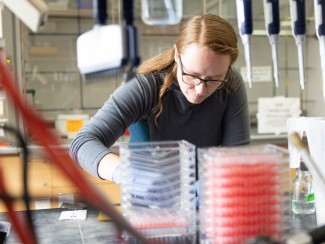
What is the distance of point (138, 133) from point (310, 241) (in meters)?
0.83

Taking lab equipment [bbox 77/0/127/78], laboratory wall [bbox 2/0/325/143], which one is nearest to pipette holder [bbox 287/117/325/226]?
lab equipment [bbox 77/0/127/78]

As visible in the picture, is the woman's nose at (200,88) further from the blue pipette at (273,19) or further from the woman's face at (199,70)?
the blue pipette at (273,19)

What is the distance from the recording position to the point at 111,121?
3.43 ft

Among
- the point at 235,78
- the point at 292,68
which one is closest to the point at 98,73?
the point at 235,78

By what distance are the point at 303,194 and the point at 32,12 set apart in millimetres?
749

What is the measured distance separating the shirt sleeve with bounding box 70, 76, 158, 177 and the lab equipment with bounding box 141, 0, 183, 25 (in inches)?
12.7

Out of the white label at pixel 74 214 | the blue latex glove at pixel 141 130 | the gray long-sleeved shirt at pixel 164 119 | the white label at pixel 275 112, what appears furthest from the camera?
the white label at pixel 275 112

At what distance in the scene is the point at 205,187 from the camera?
0.52 metres

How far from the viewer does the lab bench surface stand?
75cm

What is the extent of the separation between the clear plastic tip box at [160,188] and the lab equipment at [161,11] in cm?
20

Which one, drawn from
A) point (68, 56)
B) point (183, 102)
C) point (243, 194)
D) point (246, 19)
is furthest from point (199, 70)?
point (68, 56)

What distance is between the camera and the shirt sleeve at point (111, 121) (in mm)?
960

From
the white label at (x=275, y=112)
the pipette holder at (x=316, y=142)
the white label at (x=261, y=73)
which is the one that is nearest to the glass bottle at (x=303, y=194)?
the pipette holder at (x=316, y=142)

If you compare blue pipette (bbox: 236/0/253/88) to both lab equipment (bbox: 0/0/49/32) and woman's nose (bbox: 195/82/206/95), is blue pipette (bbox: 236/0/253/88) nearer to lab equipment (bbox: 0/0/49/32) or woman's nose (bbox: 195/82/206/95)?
lab equipment (bbox: 0/0/49/32)
